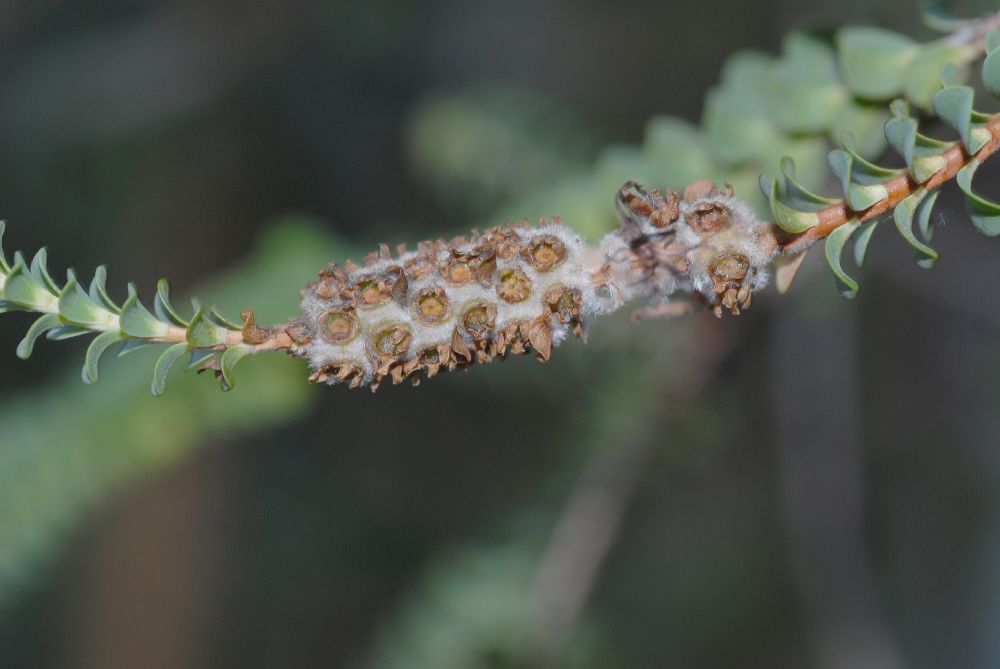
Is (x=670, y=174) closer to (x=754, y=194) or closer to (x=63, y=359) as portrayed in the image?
(x=754, y=194)

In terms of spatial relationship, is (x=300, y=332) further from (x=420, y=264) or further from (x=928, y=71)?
(x=928, y=71)

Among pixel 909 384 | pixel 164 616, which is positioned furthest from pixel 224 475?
pixel 909 384

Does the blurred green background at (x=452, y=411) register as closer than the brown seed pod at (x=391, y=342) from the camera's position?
No

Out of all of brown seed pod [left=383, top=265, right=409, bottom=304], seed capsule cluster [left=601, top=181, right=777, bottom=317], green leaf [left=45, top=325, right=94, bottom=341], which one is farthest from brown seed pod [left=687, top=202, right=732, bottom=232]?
green leaf [left=45, top=325, right=94, bottom=341]

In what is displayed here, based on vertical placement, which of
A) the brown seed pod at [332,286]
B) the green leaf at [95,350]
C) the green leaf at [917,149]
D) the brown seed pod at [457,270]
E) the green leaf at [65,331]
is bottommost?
the green leaf at [917,149]

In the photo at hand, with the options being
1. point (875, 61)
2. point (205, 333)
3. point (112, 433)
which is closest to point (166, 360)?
point (205, 333)

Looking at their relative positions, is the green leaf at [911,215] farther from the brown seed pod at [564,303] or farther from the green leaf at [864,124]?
the green leaf at [864,124]

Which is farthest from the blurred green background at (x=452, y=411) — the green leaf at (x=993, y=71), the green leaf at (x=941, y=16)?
the green leaf at (x=993, y=71)

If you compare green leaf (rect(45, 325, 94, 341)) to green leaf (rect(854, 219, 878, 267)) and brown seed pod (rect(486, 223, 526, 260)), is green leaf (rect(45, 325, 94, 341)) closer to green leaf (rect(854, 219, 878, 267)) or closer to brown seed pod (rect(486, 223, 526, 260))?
brown seed pod (rect(486, 223, 526, 260))
